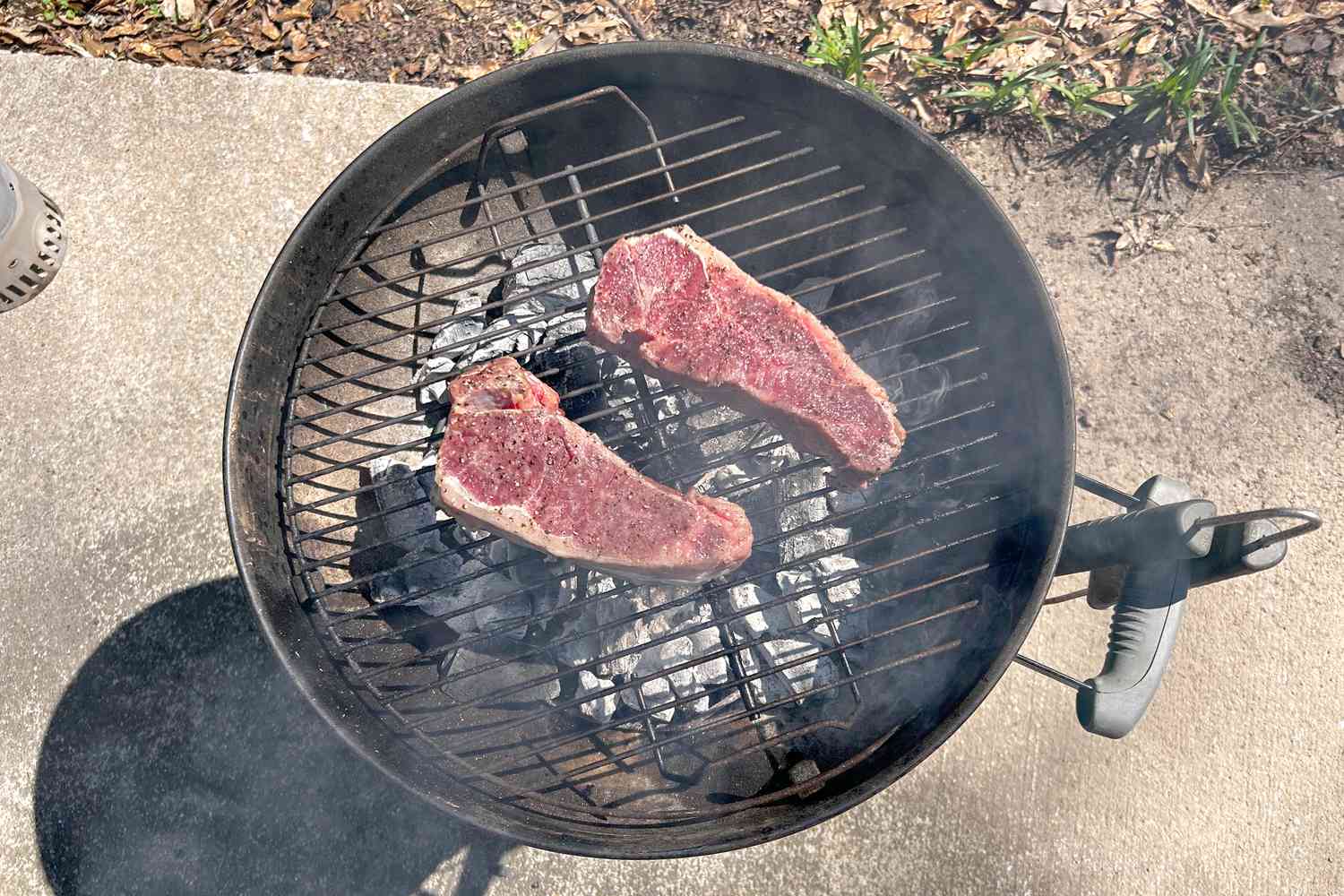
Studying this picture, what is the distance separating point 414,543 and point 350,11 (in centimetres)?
275

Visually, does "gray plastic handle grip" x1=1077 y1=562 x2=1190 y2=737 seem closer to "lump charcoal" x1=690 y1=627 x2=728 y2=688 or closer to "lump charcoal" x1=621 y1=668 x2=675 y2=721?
"lump charcoal" x1=690 y1=627 x2=728 y2=688

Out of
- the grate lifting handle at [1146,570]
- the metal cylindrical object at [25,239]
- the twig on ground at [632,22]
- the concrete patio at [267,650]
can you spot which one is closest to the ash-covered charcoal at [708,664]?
the concrete patio at [267,650]

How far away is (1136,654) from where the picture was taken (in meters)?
2.17

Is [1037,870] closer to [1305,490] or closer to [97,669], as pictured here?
[1305,490]

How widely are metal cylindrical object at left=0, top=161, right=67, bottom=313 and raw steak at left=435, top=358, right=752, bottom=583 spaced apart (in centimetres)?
229

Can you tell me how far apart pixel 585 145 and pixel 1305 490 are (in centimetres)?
309

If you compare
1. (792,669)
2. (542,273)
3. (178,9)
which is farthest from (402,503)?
(178,9)

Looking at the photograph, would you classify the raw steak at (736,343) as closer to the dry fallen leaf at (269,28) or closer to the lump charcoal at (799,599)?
the lump charcoal at (799,599)

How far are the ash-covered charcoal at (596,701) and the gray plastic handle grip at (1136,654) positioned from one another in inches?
56.5

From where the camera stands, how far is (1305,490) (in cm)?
312

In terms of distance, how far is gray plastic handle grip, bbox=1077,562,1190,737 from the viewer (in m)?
2.12

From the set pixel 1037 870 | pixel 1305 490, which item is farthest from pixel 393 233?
pixel 1305 490

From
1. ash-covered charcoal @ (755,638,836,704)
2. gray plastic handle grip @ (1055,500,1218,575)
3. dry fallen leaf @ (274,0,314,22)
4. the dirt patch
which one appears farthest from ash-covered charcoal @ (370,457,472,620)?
the dirt patch

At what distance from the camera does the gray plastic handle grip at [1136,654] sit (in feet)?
6.95
